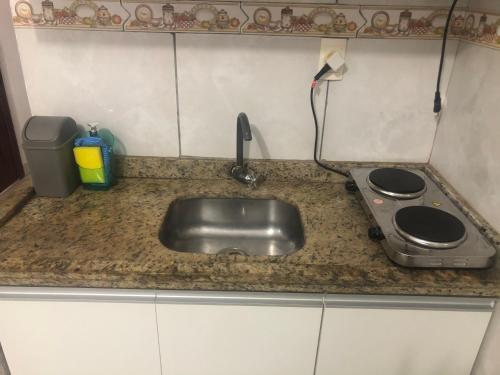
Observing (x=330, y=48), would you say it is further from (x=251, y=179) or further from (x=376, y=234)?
(x=376, y=234)

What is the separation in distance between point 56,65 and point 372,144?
3.48 ft

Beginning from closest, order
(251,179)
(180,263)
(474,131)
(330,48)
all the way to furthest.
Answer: (180,263), (474,131), (330,48), (251,179)

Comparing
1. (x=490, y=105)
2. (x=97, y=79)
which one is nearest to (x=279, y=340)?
(x=490, y=105)

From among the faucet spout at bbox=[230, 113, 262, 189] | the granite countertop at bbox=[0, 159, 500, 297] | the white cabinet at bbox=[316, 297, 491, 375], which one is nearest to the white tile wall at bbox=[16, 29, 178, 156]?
the faucet spout at bbox=[230, 113, 262, 189]

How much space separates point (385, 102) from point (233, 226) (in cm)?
65

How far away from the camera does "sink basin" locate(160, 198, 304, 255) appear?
50.2 inches

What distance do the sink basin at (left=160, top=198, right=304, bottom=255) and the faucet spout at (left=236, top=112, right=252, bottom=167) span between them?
0.14m

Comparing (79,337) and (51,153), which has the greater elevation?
(51,153)

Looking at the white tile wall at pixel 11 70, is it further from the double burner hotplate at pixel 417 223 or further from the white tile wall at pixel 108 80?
the double burner hotplate at pixel 417 223

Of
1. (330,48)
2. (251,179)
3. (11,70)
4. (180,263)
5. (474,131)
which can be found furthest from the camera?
(11,70)

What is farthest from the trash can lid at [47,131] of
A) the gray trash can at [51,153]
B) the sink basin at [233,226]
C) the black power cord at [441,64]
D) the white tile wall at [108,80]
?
the black power cord at [441,64]

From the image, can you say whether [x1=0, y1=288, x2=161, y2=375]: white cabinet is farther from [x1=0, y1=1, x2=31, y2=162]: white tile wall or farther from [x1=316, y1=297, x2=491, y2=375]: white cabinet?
[x1=0, y1=1, x2=31, y2=162]: white tile wall

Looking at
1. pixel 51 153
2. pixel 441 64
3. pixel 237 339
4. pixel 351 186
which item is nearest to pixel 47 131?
pixel 51 153

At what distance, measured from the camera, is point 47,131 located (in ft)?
3.66
